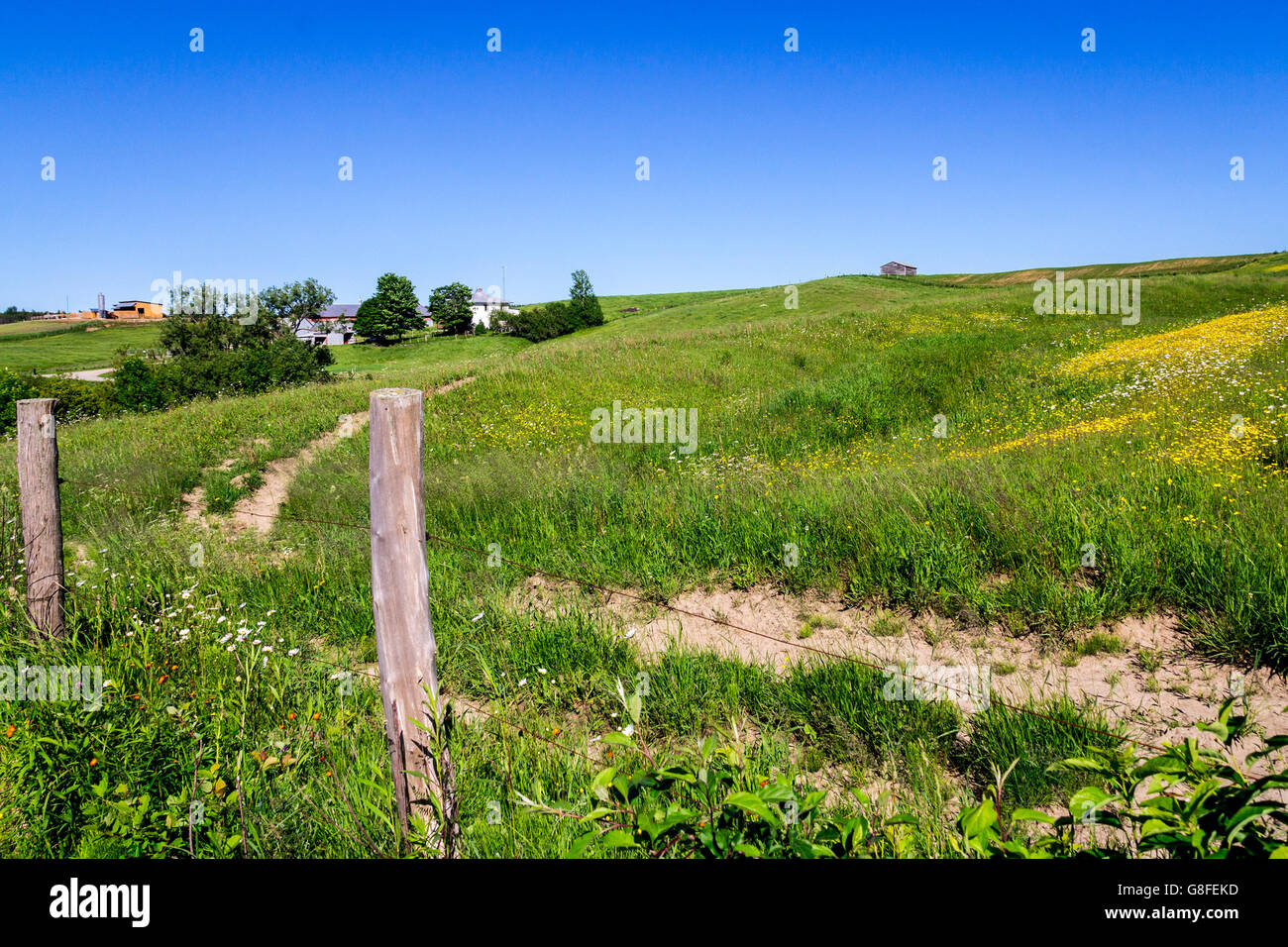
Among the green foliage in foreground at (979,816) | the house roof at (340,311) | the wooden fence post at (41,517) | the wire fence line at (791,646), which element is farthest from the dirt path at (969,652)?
the house roof at (340,311)

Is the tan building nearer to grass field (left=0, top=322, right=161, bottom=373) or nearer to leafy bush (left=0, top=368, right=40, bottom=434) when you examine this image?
grass field (left=0, top=322, right=161, bottom=373)

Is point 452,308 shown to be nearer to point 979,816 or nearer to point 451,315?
point 451,315

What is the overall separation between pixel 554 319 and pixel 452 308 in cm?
2013

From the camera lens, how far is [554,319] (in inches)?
2793

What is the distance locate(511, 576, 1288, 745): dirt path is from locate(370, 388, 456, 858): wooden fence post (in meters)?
2.20

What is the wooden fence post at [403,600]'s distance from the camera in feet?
9.36

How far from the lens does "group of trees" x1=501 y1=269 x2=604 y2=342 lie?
70.1 m

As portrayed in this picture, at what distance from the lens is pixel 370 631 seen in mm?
5457

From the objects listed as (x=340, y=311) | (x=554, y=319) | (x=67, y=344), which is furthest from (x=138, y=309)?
(x=554, y=319)

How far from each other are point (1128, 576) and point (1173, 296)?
96.6 ft

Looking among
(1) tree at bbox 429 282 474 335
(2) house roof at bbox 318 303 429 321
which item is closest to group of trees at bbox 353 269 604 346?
(1) tree at bbox 429 282 474 335
